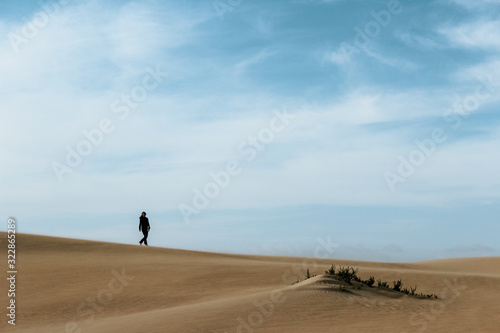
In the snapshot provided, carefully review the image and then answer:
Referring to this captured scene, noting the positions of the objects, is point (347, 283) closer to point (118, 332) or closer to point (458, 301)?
point (458, 301)

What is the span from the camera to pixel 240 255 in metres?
31.1

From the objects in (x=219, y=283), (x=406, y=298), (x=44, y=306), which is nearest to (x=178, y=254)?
(x=219, y=283)

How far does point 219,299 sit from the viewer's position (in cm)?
1437

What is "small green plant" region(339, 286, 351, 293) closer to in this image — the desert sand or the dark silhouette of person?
the desert sand

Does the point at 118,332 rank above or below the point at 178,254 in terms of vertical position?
below

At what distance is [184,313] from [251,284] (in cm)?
575
